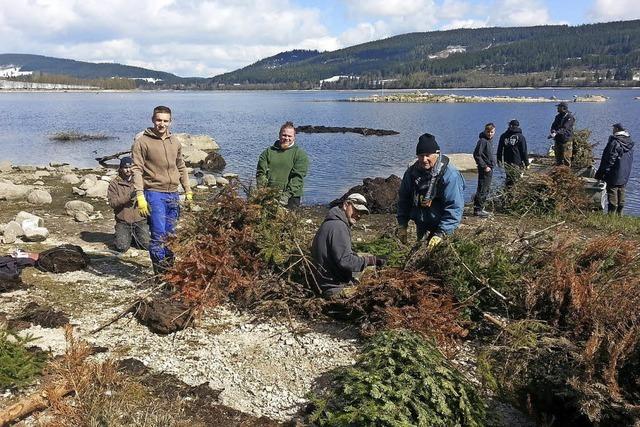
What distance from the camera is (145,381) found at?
16.6 feet

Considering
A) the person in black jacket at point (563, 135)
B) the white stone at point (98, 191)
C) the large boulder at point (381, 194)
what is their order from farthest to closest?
the white stone at point (98, 191)
the large boulder at point (381, 194)
the person in black jacket at point (563, 135)

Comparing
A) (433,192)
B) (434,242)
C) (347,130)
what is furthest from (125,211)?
(347,130)

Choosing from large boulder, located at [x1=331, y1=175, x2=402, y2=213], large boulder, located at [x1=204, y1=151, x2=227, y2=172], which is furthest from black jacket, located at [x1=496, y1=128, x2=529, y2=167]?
large boulder, located at [x1=204, y1=151, x2=227, y2=172]

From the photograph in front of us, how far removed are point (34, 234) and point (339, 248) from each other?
7.03 metres

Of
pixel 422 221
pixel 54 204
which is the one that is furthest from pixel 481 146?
pixel 54 204

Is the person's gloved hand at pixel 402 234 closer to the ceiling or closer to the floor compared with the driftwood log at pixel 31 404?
closer to the ceiling

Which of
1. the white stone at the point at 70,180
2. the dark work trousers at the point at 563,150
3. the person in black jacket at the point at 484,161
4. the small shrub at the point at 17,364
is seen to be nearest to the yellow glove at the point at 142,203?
the small shrub at the point at 17,364

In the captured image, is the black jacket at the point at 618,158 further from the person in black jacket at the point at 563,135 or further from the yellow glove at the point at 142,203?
the yellow glove at the point at 142,203

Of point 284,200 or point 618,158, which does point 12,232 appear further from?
point 618,158

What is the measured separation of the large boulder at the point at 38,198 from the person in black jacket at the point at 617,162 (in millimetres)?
14646

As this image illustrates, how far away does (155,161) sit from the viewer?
23.1 feet

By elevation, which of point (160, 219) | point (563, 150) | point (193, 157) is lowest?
point (193, 157)

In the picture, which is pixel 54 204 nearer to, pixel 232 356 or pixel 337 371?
pixel 232 356

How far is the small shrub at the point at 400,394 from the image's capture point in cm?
394
